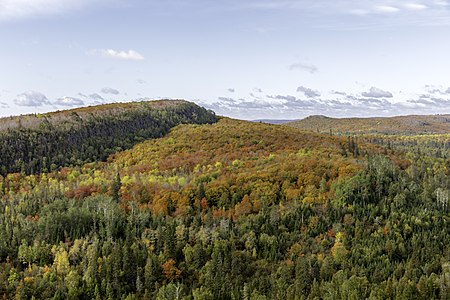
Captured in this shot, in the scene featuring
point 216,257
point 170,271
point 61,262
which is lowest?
point 170,271

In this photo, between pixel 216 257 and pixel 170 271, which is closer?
pixel 170 271

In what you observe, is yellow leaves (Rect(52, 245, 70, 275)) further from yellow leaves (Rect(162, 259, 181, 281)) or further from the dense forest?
yellow leaves (Rect(162, 259, 181, 281))

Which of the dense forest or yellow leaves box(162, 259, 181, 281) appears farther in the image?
yellow leaves box(162, 259, 181, 281)

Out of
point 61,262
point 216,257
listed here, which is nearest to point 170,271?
point 216,257

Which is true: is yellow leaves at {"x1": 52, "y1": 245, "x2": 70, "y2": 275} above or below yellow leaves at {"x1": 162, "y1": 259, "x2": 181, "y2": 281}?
above

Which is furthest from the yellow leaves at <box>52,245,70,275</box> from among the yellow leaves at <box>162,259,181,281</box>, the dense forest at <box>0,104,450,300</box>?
the yellow leaves at <box>162,259,181,281</box>

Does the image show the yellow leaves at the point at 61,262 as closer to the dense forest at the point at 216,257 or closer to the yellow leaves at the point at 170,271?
the dense forest at the point at 216,257

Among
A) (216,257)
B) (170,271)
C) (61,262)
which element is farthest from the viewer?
(216,257)

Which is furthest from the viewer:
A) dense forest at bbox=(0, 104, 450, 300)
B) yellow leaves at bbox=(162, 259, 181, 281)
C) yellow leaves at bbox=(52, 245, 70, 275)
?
yellow leaves at bbox=(162, 259, 181, 281)

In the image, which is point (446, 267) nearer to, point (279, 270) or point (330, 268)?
point (330, 268)

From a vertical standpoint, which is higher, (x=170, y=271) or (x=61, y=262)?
(x=61, y=262)

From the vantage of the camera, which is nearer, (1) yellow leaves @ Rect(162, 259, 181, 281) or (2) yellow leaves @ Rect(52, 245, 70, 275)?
(2) yellow leaves @ Rect(52, 245, 70, 275)

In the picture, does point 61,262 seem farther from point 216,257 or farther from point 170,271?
point 216,257

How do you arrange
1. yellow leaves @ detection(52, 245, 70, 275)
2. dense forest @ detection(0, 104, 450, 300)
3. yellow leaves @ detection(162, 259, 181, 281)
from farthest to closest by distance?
yellow leaves @ detection(162, 259, 181, 281) < yellow leaves @ detection(52, 245, 70, 275) < dense forest @ detection(0, 104, 450, 300)
